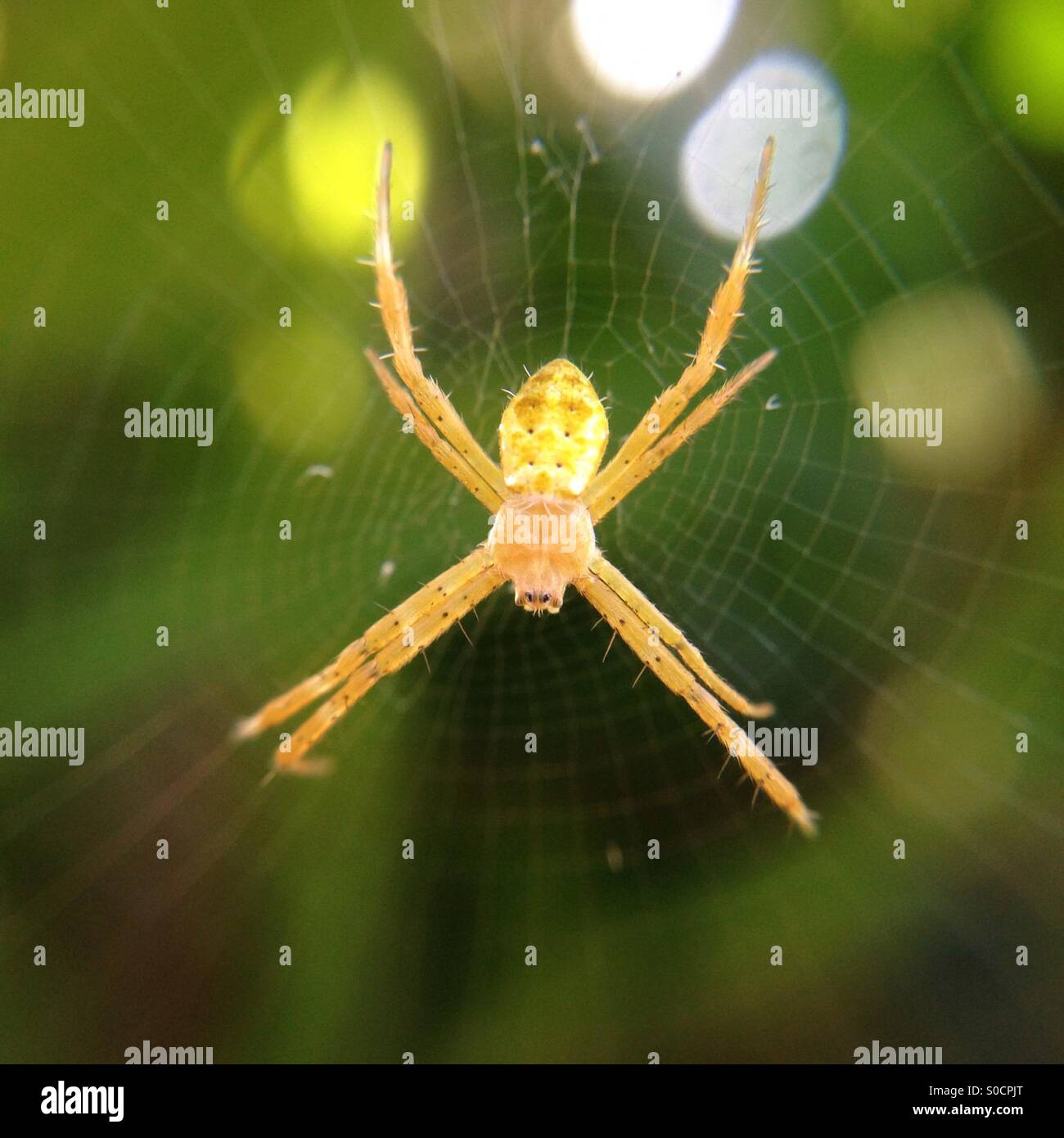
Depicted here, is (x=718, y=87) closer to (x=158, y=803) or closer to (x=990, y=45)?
(x=990, y=45)

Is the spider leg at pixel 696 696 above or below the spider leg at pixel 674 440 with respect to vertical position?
below

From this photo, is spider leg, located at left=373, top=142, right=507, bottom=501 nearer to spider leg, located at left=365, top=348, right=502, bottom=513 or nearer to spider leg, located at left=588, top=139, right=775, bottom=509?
spider leg, located at left=365, top=348, right=502, bottom=513

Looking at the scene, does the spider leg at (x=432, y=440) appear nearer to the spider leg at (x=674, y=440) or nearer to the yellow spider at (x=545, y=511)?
the yellow spider at (x=545, y=511)

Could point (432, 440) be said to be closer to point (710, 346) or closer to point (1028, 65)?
point (710, 346)

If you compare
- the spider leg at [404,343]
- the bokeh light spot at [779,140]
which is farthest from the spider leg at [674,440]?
the bokeh light spot at [779,140]

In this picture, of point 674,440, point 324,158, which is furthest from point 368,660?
point 324,158

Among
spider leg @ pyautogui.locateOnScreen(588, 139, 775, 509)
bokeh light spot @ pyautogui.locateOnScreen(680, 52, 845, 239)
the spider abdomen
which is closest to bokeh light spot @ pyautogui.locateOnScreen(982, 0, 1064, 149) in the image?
bokeh light spot @ pyautogui.locateOnScreen(680, 52, 845, 239)
